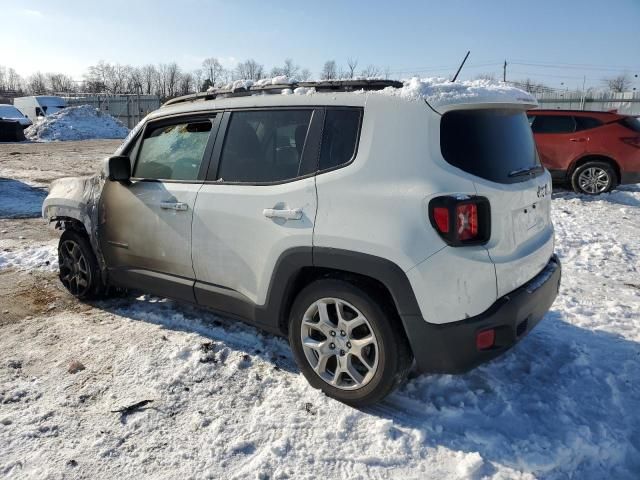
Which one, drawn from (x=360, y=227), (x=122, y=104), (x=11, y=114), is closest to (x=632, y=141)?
(x=360, y=227)

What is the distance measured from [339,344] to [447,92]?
156 centimetres

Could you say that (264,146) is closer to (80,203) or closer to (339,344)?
(339,344)

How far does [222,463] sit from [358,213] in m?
1.48

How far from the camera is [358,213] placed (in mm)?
2682

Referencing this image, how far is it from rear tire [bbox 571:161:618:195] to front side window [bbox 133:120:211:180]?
8855 mm

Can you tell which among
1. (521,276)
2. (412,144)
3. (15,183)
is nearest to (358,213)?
(412,144)

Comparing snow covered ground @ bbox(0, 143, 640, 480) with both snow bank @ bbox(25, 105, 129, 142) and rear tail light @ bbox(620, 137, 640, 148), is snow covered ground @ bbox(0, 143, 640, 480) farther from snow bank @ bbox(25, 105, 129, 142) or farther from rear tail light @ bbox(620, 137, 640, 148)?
snow bank @ bbox(25, 105, 129, 142)

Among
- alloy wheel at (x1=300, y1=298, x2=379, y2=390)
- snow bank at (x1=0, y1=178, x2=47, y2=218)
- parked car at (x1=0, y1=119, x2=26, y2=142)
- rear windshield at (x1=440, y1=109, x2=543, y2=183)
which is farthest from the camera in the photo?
parked car at (x1=0, y1=119, x2=26, y2=142)

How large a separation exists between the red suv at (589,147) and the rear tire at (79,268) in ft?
28.8

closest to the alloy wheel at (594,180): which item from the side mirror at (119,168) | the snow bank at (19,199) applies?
the side mirror at (119,168)

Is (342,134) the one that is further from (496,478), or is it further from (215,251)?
(496,478)

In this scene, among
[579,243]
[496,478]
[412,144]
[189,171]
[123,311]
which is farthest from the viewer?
[579,243]

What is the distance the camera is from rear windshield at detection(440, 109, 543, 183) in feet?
8.48

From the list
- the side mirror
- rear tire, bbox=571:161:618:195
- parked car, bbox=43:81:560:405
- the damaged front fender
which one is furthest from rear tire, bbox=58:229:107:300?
rear tire, bbox=571:161:618:195
